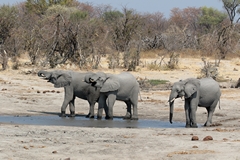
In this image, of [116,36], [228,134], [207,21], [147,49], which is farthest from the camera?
[207,21]

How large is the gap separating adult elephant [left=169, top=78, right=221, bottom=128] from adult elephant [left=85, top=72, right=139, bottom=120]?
1.90m

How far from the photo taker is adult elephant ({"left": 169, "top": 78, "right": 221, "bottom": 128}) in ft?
44.4

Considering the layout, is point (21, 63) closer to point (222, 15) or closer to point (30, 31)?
point (30, 31)

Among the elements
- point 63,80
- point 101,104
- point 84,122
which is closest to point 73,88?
point 63,80

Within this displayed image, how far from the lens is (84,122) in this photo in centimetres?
1427

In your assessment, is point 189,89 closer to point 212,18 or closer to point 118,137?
point 118,137

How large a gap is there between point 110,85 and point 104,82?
20cm

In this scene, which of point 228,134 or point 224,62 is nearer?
point 228,134

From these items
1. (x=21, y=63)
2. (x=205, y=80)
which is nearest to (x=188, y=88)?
(x=205, y=80)

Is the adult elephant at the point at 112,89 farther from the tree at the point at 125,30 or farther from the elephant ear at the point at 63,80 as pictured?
the tree at the point at 125,30

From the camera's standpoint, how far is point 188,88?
44.4ft

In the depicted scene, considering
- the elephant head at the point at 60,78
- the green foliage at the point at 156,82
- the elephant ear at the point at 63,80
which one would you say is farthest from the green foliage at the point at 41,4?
the elephant ear at the point at 63,80

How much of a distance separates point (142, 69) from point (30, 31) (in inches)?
213

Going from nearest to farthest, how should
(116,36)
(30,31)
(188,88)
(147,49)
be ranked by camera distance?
(188,88), (30,31), (116,36), (147,49)
